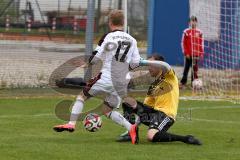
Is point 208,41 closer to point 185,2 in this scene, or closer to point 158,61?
point 185,2

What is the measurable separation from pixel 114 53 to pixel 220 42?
11268mm

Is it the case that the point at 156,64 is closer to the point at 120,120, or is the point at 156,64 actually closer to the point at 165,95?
the point at 165,95

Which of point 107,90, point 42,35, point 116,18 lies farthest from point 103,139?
point 42,35

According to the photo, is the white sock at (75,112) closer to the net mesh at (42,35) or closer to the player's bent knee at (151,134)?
the player's bent knee at (151,134)

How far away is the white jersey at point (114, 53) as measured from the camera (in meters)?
10.5

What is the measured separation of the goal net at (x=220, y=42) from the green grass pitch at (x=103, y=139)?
5.27m

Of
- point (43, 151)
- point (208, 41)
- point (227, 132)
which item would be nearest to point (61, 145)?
point (43, 151)

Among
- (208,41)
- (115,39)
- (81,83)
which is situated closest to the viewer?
(115,39)

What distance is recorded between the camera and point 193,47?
20562 mm

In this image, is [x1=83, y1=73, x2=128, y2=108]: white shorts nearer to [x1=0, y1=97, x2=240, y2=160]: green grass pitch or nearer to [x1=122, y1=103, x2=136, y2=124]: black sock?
[x1=122, y1=103, x2=136, y2=124]: black sock

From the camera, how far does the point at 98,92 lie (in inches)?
418

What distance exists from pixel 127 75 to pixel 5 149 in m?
2.33

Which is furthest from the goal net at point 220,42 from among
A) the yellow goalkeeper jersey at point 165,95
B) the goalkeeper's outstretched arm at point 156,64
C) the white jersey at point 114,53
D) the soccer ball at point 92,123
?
the soccer ball at point 92,123

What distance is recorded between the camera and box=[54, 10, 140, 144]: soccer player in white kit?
1048 cm
